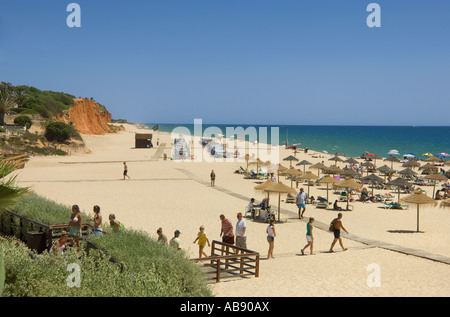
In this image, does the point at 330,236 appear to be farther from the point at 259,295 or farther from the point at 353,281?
the point at 259,295

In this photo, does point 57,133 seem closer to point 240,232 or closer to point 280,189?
point 280,189

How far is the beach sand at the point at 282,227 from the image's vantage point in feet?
28.3

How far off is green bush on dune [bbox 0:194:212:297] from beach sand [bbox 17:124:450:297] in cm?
132

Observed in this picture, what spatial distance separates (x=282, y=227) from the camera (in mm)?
15352

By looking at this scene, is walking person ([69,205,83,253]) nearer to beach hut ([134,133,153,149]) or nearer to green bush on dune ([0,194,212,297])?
green bush on dune ([0,194,212,297])

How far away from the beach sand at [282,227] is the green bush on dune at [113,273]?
1316 mm

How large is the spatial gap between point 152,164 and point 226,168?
269 inches

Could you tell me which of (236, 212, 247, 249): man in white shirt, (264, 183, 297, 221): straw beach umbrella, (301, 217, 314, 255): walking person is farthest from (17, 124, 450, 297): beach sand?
(264, 183, 297, 221): straw beach umbrella

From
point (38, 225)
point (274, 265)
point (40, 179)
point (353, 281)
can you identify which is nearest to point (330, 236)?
point (274, 265)

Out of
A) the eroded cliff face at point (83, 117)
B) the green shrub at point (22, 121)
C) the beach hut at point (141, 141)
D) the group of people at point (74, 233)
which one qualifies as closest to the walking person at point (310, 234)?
the group of people at point (74, 233)

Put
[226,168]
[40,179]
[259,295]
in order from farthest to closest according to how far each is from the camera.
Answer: [226,168], [40,179], [259,295]

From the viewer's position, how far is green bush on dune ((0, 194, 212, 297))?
5617 millimetres

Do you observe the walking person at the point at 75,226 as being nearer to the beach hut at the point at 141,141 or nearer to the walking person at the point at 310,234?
the walking person at the point at 310,234

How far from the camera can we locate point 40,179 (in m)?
26.0
